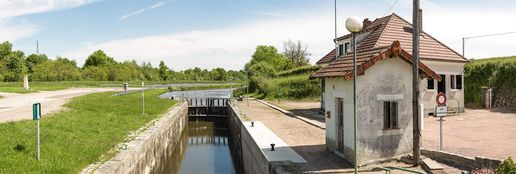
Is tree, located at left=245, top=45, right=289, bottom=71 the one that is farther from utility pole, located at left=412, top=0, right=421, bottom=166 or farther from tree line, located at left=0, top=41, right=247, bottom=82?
utility pole, located at left=412, top=0, right=421, bottom=166

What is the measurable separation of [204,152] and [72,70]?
219ft

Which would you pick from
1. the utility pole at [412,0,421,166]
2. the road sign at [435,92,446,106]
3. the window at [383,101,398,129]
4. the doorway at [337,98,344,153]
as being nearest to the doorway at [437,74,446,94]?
the road sign at [435,92,446,106]

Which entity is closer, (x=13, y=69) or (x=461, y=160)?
(x=461, y=160)

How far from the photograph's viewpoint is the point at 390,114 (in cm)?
977

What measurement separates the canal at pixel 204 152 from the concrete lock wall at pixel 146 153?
0.77 meters

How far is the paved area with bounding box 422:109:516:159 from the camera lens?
10.5 m

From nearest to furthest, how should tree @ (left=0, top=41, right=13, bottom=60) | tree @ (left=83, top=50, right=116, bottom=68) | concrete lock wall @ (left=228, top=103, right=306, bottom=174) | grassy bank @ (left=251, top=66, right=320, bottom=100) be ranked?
concrete lock wall @ (left=228, top=103, right=306, bottom=174), grassy bank @ (left=251, top=66, right=320, bottom=100), tree @ (left=0, top=41, right=13, bottom=60), tree @ (left=83, top=50, right=116, bottom=68)

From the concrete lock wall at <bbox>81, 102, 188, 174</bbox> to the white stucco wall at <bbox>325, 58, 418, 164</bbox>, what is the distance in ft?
18.4

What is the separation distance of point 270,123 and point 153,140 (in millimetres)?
6550

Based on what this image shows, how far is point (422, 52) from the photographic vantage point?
19.8 metres

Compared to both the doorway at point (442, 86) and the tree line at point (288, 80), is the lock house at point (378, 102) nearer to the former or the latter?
the doorway at point (442, 86)

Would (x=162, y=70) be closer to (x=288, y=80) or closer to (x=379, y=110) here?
(x=288, y=80)

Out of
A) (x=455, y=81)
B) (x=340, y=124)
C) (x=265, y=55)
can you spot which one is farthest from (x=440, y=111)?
(x=265, y=55)

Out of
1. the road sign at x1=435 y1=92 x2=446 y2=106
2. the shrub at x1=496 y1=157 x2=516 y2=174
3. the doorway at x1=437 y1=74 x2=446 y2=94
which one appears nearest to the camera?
the shrub at x1=496 y1=157 x2=516 y2=174
